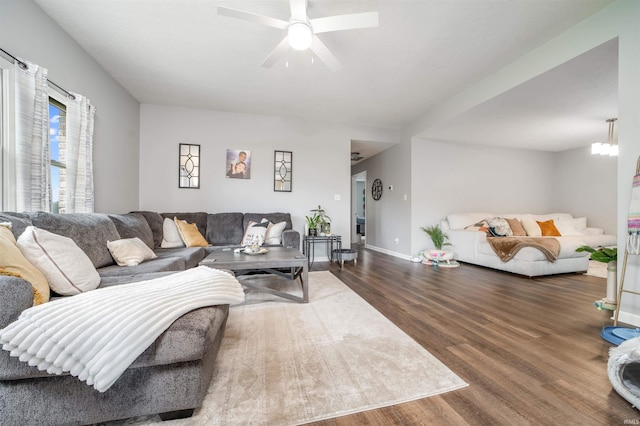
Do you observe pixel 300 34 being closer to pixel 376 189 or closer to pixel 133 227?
pixel 133 227

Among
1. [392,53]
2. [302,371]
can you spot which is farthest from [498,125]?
[302,371]

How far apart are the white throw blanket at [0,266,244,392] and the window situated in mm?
2122

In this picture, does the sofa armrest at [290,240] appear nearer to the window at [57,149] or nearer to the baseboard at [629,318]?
the window at [57,149]

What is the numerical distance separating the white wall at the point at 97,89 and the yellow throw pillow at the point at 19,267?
5.31 feet

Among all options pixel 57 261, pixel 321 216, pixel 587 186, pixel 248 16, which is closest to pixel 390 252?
pixel 321 216

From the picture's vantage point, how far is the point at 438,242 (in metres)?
4.54

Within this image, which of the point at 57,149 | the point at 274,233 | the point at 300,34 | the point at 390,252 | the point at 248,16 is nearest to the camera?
the point at 248,16

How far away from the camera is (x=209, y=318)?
3.50 ft

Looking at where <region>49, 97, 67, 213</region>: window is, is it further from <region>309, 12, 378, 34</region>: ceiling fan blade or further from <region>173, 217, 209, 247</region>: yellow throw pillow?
<region>309, 12, 378, 34</region>: ceiling fan blade

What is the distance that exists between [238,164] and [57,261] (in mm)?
3186

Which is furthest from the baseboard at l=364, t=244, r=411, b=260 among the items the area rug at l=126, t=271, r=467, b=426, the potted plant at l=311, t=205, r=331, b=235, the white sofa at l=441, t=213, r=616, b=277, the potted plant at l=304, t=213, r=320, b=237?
the area rug at l=126, t=271, r=467, b=426

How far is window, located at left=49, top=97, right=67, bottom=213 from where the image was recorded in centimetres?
231

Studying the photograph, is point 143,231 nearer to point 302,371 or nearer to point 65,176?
point 65,176

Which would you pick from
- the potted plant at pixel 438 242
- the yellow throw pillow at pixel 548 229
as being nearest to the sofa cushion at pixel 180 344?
the potted plant at pixel 438 242
